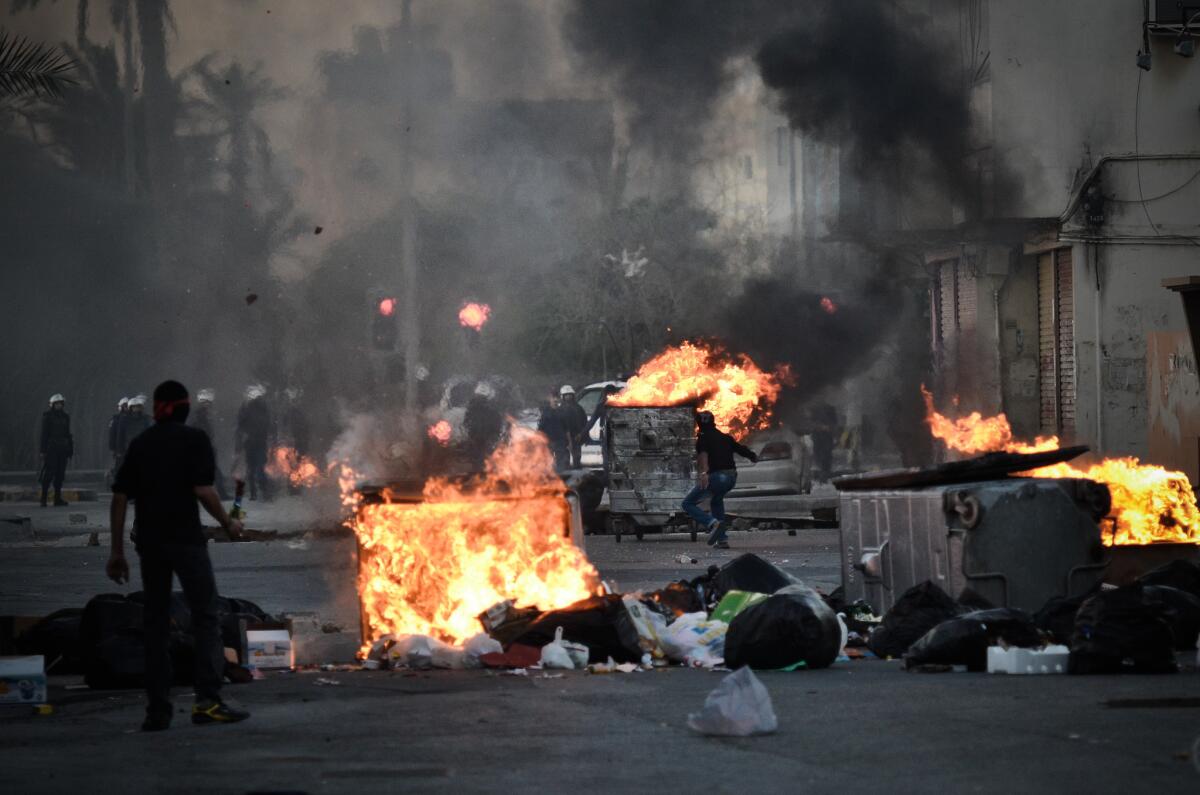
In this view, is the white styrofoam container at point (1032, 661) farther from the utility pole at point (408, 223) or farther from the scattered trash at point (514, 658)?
the utility pole at point (408, 223)

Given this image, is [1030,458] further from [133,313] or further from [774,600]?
[133,313]

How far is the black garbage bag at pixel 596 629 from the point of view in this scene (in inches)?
425

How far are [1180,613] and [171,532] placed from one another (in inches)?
232

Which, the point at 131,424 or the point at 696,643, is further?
the point at 131,424

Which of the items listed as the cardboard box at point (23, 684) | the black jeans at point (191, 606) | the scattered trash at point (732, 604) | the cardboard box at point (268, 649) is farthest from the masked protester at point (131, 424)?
the black jeans at point (191, 606)

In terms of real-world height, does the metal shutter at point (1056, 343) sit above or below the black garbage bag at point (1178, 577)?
above

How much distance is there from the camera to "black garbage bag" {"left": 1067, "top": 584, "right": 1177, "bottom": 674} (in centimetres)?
971

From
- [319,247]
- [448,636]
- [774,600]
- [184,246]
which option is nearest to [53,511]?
[319,247]

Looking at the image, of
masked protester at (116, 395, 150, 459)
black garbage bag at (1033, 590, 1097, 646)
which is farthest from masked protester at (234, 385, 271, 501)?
black garbage bag at (1033, 590, 1097, 646)

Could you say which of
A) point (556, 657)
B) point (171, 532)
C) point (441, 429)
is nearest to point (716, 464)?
point (441, 429)

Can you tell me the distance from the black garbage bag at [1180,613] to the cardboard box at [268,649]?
504 cm

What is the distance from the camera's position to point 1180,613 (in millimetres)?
10930

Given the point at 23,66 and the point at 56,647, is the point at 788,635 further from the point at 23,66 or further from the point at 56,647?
the point at 23,66

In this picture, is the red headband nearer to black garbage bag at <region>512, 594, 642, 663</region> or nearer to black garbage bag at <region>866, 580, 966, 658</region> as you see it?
black garbage bag at <region>512, 594, 642, 663</region>
